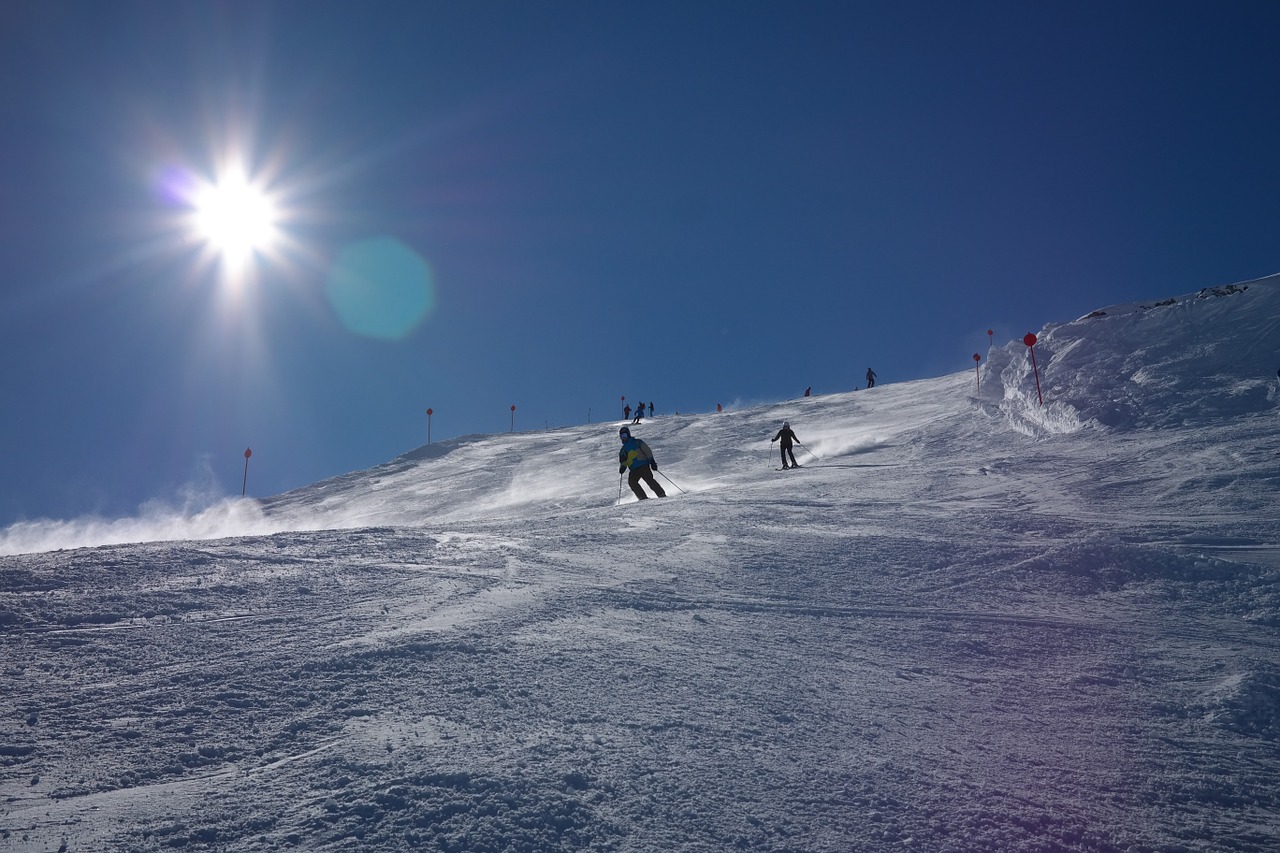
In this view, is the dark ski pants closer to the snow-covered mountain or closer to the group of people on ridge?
the snow-covered mountain

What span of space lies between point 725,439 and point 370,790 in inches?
1004

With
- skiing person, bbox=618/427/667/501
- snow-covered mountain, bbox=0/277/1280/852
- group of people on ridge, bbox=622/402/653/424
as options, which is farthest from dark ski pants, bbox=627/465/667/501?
group of people on ridge, bbox=622/402/653/424

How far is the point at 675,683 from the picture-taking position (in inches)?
169

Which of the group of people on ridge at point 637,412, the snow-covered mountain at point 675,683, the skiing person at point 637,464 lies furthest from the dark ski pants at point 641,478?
the group of people on ridge at point 637,412

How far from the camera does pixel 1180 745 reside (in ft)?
12.1

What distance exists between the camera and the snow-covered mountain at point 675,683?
10.2 feet

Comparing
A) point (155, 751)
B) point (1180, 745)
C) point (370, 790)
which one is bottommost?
point (1180, 745)

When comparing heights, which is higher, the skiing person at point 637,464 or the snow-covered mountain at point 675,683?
the skiing person at point 637,464

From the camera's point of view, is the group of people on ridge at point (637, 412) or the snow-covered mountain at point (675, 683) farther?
the group of people on ridge at point (637, 412)

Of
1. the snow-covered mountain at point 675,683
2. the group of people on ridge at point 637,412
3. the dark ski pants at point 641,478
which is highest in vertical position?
the group of people on ridge at point 637,412

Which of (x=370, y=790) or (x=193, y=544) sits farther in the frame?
(x=193, y=544)

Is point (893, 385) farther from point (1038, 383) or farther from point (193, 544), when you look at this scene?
point (193, 544)

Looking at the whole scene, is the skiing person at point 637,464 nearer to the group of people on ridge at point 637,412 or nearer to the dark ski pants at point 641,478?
the dark ski pants at point 641,478

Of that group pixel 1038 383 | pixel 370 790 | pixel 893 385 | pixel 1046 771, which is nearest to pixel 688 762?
pixel 370 790
